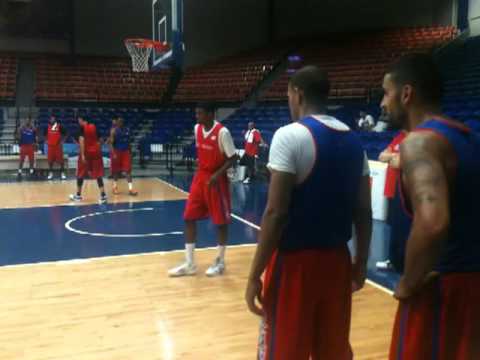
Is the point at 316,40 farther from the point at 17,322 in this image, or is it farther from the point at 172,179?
the point at 17,322

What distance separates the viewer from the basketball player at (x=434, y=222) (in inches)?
59.9

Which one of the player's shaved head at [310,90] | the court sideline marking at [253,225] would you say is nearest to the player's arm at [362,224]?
the player's shaved head at [310,90]

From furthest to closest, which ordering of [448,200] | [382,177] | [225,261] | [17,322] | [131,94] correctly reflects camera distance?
[131,94], [382,177], [225,261], [17,322], [448,200]

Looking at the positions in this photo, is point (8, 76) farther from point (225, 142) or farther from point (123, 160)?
point (225, 142)

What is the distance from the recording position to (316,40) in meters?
21.2

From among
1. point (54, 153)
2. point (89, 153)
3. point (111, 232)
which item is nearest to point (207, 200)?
point (111, 232)

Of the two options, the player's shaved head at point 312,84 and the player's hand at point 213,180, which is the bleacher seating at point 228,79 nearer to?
the player's hand at point 213,180

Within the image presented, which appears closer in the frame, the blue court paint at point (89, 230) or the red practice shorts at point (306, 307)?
the red practice shorts at point (306, 307)

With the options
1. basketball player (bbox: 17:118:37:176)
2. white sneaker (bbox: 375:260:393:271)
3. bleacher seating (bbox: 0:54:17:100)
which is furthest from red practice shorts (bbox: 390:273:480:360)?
bleacher seating (bbox: 0:54:17:100)

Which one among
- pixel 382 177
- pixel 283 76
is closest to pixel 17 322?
pixel 382 177

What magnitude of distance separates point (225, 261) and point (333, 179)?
371cm

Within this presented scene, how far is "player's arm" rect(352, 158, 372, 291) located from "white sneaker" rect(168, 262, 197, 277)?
2.98m

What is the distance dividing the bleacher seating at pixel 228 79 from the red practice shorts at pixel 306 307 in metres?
16.2

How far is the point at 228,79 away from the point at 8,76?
25.2 feet
